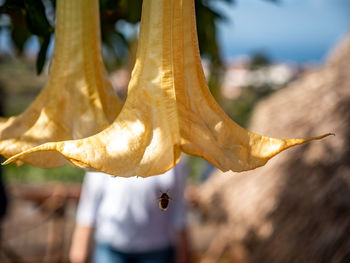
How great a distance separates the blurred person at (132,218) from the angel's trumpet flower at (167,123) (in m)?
1.07

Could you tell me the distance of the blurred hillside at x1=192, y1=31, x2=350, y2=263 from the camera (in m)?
1.45

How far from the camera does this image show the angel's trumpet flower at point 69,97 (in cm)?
49

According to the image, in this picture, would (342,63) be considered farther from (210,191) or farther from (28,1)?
(28,1)

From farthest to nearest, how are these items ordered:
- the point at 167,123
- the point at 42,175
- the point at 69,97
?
1. the point at 42,175
2. the point at 69,97
3. the point at 167,123

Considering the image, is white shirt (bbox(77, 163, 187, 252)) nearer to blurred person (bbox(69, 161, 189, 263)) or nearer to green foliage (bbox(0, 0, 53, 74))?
blurred person (bbox(69, 161, 189, 263))

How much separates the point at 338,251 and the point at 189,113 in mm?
882

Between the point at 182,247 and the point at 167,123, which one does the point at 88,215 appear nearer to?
the point at 182,247

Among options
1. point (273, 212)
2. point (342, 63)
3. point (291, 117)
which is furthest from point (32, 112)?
point (342, 63)

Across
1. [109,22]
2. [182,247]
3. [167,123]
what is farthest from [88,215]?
[167,123]

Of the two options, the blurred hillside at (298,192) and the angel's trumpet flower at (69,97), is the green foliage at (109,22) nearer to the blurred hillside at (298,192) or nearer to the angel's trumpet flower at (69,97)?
the angel's trumpet flower at (69,97)

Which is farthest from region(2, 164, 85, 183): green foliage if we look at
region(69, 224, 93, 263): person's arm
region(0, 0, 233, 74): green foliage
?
region(0, 0, 233, 74): green foliage

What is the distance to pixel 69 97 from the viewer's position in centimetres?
52

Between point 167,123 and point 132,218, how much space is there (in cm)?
121

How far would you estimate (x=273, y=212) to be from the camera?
190 centimetres
